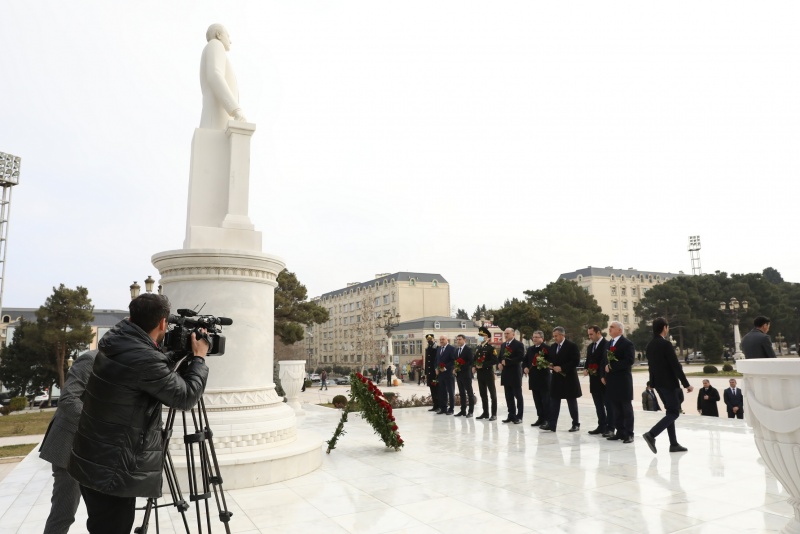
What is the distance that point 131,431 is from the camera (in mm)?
2400

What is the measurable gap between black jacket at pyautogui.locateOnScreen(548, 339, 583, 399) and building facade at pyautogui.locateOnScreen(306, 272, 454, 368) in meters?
55.5

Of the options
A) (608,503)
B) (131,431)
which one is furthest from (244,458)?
(608,503)

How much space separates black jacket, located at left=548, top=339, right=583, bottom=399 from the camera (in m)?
8.45

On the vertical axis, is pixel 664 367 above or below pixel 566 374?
above

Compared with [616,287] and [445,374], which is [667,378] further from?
[616,287]

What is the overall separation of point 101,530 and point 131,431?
51cm

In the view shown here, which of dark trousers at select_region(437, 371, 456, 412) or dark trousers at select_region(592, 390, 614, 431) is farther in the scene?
dark trousers at select_region(437, 371, 456, 412)

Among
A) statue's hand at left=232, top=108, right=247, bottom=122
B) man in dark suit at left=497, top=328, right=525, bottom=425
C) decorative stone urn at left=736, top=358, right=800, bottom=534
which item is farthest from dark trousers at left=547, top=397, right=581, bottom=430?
statue's hand at left=232, top=108, right=247, bottom=122

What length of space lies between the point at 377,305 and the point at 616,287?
36.4m

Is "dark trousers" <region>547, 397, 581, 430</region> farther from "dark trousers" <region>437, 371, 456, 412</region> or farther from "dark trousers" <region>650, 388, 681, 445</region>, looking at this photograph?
"dark trousers" <region>437, 371, 456, 412</region>

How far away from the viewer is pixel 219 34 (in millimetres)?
6922

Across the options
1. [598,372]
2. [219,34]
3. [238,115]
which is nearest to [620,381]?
[598,372]

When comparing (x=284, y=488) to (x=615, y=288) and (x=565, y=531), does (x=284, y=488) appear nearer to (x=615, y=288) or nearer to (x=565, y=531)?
(x=565, y=531)

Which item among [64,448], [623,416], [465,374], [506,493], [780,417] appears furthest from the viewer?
[465,374]
